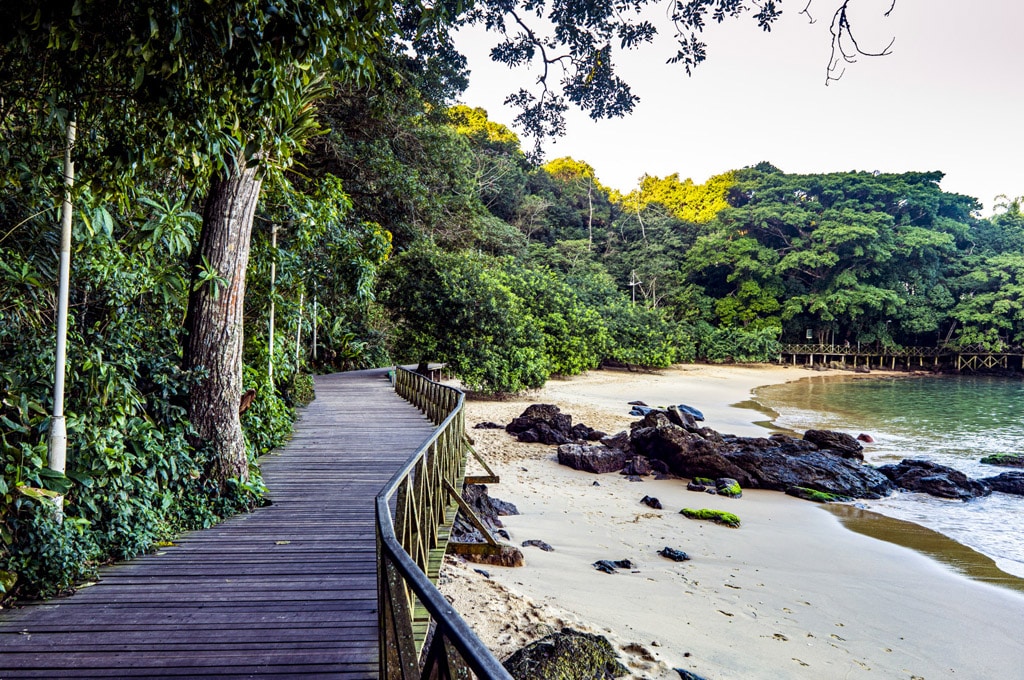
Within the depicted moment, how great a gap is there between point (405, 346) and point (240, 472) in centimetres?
1280

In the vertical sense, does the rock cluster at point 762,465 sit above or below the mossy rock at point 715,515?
above

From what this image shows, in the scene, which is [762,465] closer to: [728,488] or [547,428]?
[728,488]

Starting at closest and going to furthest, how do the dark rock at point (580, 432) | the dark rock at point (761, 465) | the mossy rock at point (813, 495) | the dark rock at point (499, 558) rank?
the dark rock at point (499, 558), the mossy rock at point (813, 495), the dark rock at point (761, 465), the dark rock at point (580, 432)

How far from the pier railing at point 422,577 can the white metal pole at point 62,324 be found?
213cm

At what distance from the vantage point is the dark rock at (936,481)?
38.2 ft

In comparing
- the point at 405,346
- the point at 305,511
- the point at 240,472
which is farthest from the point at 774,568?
the point at 405,346

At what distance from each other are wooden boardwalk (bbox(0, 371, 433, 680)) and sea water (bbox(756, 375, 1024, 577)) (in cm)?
829

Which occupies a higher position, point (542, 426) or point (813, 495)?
point (542, 426)

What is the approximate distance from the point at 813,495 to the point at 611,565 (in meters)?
5.94

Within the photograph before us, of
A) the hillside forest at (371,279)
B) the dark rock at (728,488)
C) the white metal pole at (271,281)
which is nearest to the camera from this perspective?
the hillside forest at (371,279)

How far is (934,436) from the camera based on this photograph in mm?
18531

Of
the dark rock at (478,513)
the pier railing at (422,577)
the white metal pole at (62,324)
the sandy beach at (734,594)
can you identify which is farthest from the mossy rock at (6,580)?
the dark rock at (478,513)

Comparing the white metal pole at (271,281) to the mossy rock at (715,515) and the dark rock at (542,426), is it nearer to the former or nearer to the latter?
the mossy rock at (715,515)

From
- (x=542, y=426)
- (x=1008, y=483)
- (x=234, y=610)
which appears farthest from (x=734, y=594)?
(x=1008, y=483)
